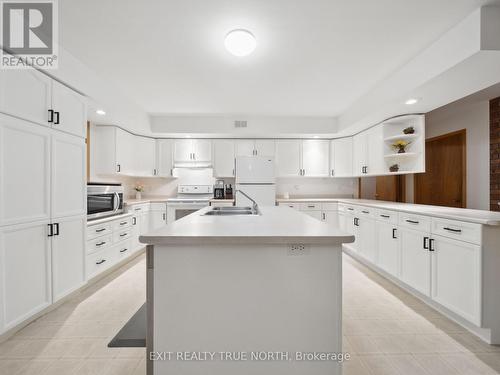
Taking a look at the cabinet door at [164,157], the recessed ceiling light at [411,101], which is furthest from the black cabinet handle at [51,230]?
the recessed ceiling light at [411,101]

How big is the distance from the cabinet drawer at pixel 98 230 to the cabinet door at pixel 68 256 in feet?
0.56

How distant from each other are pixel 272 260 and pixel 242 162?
3.49m

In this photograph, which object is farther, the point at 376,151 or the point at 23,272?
the point at 376,151

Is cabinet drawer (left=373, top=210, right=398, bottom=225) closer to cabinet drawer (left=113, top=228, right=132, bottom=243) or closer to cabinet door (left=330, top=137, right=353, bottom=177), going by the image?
cabinet door (left=330, top=137, right=353, bottom=177)

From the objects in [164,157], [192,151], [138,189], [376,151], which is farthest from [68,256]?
[376,151]

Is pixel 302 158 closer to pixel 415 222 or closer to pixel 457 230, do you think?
pixel 415 222

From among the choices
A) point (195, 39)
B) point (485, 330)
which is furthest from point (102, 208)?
point (485, 330)

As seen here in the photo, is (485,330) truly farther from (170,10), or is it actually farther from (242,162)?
(242,162)

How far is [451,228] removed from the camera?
6.52 feet

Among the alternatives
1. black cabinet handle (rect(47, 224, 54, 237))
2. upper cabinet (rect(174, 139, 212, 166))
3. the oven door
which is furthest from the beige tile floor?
upper cabinet (rect(174, 139, 212, 166))

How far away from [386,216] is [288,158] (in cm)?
228

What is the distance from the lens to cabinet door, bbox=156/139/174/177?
4754 mm

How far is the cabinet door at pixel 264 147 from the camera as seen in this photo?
4.74m

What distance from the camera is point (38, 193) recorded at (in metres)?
1.96
